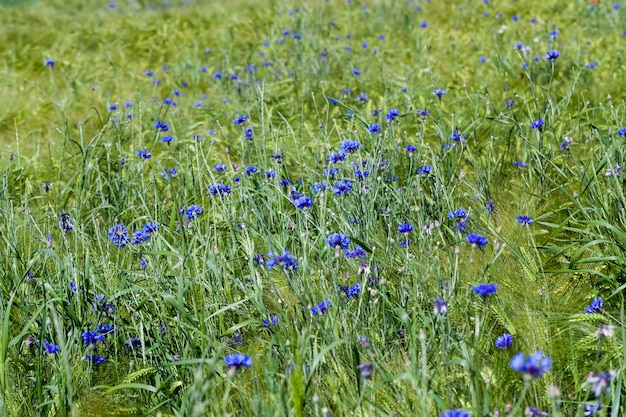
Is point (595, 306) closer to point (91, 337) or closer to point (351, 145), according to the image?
point (351, 145)

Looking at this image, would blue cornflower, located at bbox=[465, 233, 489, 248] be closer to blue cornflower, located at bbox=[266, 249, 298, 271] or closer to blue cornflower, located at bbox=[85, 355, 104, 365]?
blue cornflower, located at bbox=[266, 249, 298, 271]

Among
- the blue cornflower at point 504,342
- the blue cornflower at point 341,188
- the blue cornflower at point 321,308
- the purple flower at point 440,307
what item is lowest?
the blue cornflower at point 504,342

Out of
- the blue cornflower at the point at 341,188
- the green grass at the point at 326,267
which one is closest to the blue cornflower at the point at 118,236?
the green grass at the point at 326,267

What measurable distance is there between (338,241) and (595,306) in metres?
0.74

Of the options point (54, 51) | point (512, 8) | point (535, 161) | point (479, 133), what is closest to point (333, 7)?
point (512, 8)

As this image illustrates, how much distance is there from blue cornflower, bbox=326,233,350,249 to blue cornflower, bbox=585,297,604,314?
2.34 feet

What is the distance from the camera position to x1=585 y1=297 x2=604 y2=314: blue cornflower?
2.09 m

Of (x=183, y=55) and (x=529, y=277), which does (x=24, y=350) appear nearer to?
(x=529, y=277)

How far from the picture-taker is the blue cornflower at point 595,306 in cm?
209

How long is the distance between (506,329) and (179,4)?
8008 millimetres

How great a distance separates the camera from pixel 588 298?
2.30 metres

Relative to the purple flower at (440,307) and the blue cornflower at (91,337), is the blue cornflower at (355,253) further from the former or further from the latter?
the blue cornflower at (91,337)

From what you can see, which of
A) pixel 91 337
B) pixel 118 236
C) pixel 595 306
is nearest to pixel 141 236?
pixel 118 236

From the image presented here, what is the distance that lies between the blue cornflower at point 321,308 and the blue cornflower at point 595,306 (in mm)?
738
